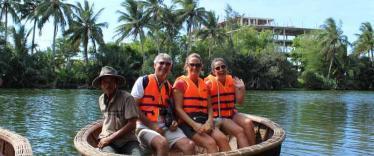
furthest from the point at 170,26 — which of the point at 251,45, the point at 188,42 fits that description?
the point at 251,45

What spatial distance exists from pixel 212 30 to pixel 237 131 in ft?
153

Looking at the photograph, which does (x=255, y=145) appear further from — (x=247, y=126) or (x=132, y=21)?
(x=132, y=21)

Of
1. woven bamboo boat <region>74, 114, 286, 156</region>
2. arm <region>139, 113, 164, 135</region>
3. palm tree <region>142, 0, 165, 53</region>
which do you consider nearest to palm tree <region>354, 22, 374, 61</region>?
palm tree <region>142, 0, 165, 53</region>

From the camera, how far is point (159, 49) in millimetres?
52938

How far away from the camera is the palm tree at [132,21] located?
155 ft

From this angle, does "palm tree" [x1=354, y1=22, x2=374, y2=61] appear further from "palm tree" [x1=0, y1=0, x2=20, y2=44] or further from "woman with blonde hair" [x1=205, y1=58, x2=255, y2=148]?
"woman with blonde hair" [x1=205, y1=58, x2=255, y2=148]

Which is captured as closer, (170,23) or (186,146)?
(186,146)

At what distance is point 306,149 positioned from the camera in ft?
36.0

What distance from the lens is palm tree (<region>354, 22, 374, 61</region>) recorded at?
218 ft

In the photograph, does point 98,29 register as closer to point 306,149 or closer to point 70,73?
point 70,73

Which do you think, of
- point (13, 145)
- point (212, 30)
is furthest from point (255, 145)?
point (212, 30)

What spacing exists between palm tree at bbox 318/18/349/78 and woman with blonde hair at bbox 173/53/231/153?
59.2 meters

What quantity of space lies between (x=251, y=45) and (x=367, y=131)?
2108 inches

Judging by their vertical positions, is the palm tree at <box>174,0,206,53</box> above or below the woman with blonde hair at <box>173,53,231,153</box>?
above
